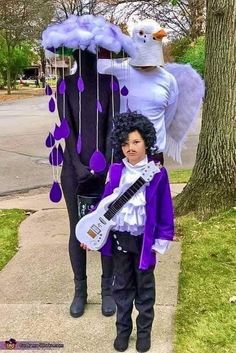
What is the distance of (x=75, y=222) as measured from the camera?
335 cm

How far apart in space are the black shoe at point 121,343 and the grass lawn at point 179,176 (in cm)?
472

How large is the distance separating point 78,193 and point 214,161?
2407 mm

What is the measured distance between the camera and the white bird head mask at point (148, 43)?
12.3 feet

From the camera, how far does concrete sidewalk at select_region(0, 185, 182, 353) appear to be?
122 inches

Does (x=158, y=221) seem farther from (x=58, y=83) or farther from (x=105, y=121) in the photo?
(x=58, y=83)

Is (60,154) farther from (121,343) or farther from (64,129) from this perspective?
(121,343)

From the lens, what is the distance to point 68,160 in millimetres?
3262

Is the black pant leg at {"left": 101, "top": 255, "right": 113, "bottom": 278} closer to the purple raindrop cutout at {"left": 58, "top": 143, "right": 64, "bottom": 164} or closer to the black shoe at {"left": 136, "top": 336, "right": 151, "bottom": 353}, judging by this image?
the black shoe at {"left": 136, "top": 336, "right": 151, "bottom": 353}

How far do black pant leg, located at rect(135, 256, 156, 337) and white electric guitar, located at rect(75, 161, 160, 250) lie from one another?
0.23 m

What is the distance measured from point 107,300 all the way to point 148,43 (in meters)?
1.81

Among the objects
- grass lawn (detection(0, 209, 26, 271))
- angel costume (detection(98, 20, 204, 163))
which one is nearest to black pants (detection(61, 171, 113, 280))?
angel costume (detection(98, 20, 204, 163))

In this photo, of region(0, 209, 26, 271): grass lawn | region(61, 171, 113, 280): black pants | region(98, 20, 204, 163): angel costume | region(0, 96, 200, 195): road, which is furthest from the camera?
region(0, 96, 200, 195): road

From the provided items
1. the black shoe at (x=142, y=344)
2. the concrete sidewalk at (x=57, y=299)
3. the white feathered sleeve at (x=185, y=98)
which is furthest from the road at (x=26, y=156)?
the black shoe at (x=142, y=344)

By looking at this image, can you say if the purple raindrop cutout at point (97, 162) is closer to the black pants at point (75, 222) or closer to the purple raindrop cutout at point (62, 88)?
the black pants at point (75, 222)
